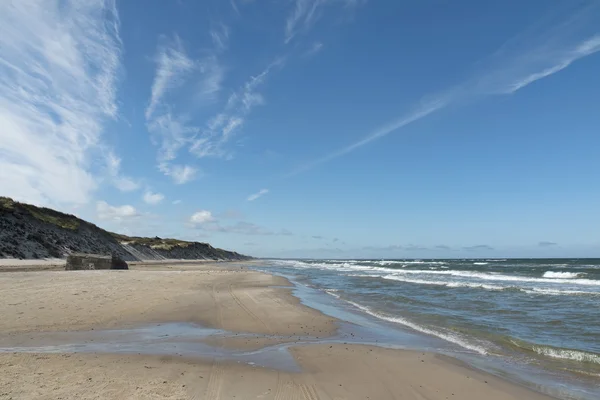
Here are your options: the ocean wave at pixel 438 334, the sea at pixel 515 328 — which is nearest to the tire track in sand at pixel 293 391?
the sea at pixel 515 328

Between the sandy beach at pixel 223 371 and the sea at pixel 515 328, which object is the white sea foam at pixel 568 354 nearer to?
the sea at pixel 515 328

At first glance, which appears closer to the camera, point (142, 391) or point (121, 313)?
point (142, 391)

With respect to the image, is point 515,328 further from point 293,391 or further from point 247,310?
point 293,391

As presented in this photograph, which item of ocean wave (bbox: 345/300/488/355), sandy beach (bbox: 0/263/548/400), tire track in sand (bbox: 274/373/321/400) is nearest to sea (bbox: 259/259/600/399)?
ocean wave (bbox: 345/300/488/355)

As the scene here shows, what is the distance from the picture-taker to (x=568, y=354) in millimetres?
9109

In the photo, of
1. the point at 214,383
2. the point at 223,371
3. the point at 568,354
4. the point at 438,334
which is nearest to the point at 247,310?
the point at 438,334

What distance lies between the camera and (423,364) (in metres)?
7.84

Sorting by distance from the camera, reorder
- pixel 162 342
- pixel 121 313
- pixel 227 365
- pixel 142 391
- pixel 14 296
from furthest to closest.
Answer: pixel 14 296 < pixel 121 313 < pixel 162 342 < pixel 227 365 < pixel 142 391

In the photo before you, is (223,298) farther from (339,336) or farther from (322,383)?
(322,383)

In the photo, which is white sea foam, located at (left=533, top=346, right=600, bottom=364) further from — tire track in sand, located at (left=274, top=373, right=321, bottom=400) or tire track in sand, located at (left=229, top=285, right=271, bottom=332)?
tire track in sand, located at (left=229, top=285, right=271, bottom=332)

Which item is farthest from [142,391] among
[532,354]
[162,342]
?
[532,354]

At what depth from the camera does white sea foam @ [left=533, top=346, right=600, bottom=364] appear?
873 centimetres

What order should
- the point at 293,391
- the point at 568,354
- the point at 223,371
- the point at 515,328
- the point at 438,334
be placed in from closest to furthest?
the point at 293,391 → the point at 223,371 → the point at 568,354 → the point at 438,334 → the point at 515,328

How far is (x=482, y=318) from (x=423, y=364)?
7830 millimetres
